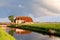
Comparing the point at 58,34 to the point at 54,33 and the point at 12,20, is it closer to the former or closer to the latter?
the point at 54,33

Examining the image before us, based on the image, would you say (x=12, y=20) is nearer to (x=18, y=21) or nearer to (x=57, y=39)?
(x=18, y=21)

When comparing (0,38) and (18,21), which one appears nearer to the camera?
(0,38)

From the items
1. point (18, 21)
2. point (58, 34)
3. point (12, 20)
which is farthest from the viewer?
point (12, 20)

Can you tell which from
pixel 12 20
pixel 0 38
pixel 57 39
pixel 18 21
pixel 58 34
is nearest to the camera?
pixel 0 38

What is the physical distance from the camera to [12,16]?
11619cm

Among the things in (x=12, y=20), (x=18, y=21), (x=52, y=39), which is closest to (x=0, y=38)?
(x=52, y=39)

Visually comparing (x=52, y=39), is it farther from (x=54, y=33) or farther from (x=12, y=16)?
(x=12, y=16)

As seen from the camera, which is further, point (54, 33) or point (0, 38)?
point (54, 33)

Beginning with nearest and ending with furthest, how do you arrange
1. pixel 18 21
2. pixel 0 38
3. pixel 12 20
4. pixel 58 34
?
1. pixel 0 38
2. pixel 58 34
3. pixel 18 21
4. pixel 12 20

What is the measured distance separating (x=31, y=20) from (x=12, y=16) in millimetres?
13838

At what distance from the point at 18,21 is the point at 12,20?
9733 mm

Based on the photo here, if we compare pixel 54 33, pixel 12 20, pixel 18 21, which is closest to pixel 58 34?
pixel 54 33

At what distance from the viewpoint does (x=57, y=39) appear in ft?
99.2

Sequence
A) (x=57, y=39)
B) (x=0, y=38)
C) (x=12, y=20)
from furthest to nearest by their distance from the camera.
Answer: (x=12, y=20), (x=57, y=39), (x=0, y=38)
